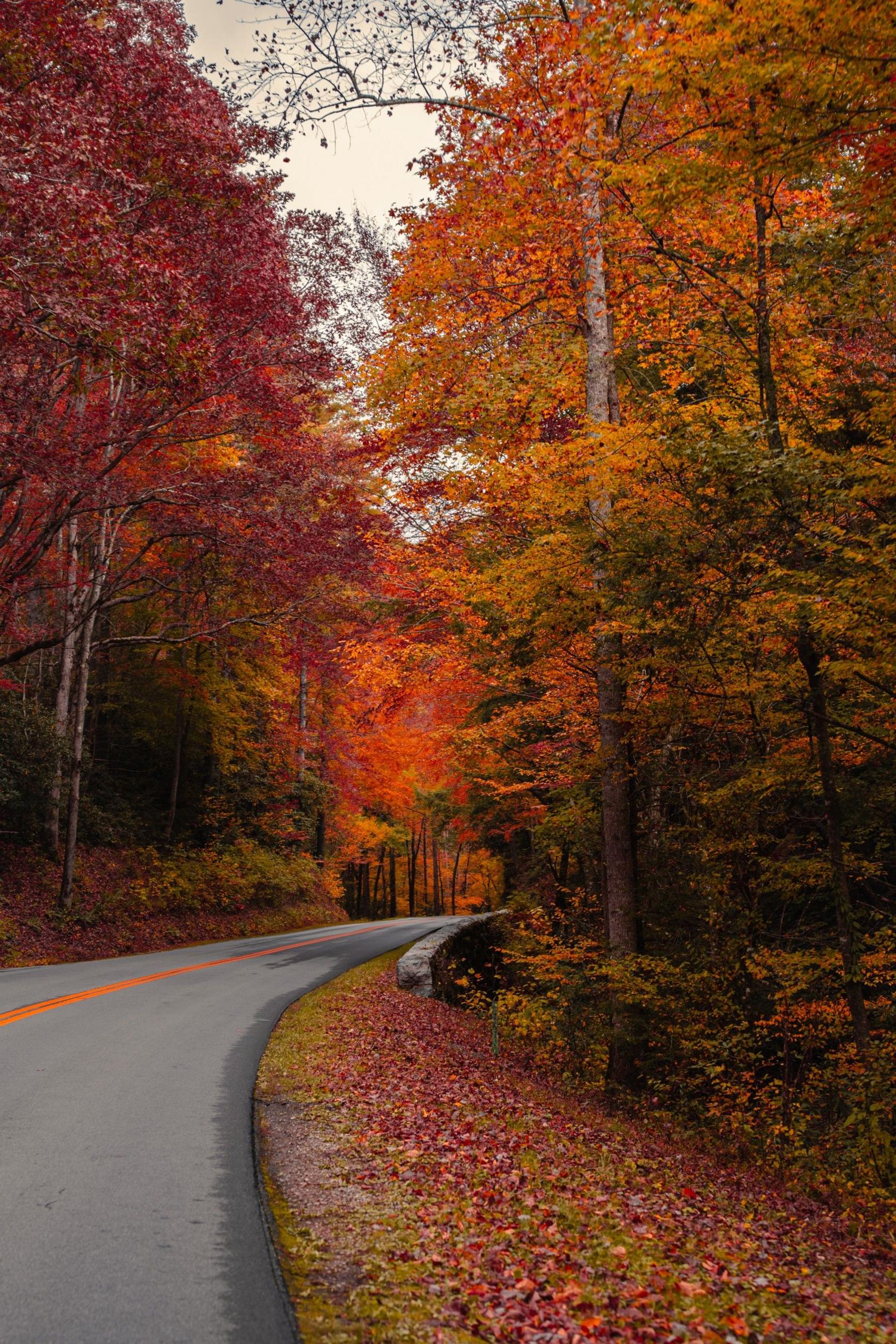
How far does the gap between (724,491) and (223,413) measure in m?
9.86

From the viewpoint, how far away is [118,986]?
12062 mm

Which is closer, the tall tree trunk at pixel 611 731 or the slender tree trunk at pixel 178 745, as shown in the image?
the tall tree trunk at pixel 611 731

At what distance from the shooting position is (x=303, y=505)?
18.1m

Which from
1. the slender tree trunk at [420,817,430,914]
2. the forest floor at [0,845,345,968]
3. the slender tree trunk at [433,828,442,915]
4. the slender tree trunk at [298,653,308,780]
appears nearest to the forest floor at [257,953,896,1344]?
the forest floor at [0,845,345,968]

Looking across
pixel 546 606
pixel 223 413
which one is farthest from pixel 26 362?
pixel 546 606

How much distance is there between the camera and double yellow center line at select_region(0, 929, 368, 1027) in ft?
31.6

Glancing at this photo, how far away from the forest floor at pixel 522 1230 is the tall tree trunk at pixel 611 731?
154 cm

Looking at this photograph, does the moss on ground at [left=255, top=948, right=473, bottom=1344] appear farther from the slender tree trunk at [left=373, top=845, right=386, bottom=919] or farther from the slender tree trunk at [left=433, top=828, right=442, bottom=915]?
the slender tree trunk at [left=433, top=828, right=442, bottom=915]

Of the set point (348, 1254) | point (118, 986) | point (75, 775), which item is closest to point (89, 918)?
point (75, 775)

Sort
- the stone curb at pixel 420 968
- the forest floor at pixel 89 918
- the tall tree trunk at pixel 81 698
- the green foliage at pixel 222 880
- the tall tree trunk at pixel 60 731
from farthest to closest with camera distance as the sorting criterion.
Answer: the green foliage at pixel 222 880, the tall tree trunk at pixel 60 731, the tall tree trunk at pixel 81 698, the forest floor at pixel 89 918, the stone curb at pixel 420 968

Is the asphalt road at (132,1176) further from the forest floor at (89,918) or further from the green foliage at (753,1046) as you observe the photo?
the forest floor at (89,918)

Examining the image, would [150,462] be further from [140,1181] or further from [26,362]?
[140,1181]

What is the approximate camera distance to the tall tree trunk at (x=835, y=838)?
713cm

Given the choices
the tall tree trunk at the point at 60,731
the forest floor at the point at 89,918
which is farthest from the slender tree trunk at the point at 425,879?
the tall tree trunk at the point at 60,731
